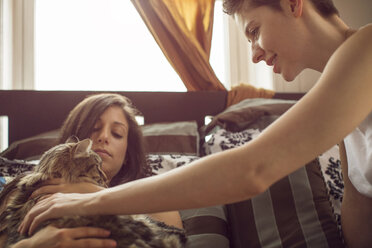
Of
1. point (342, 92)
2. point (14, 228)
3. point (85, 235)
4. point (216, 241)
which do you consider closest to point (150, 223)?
point (85, 235)

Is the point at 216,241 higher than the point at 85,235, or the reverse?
the point at 85,235

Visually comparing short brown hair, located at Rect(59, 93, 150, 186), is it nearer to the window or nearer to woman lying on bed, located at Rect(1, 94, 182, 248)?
woman lying on bed, located at Rect(1, 94, 182, 248)

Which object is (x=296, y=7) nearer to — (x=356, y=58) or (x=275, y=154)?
(x=356, y=58)

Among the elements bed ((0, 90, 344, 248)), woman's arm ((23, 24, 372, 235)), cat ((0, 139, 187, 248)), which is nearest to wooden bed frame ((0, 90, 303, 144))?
bed ((0, 90, 344, 248))

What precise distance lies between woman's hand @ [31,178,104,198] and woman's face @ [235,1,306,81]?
2.06 feet

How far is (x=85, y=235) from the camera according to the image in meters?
0.73

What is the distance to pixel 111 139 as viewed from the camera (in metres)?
1.42

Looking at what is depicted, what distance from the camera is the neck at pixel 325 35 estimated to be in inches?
35.5

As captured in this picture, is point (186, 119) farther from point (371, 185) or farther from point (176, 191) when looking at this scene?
point (176, 191)

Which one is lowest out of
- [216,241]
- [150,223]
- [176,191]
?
[216,241]

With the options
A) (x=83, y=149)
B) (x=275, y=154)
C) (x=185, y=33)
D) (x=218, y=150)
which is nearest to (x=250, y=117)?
(x=218, y=150)

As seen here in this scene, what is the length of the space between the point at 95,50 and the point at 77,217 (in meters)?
1.92

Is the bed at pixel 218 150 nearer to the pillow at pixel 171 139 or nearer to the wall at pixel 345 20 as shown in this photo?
the pillow at pixel 171 139

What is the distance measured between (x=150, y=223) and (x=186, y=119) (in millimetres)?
1377
